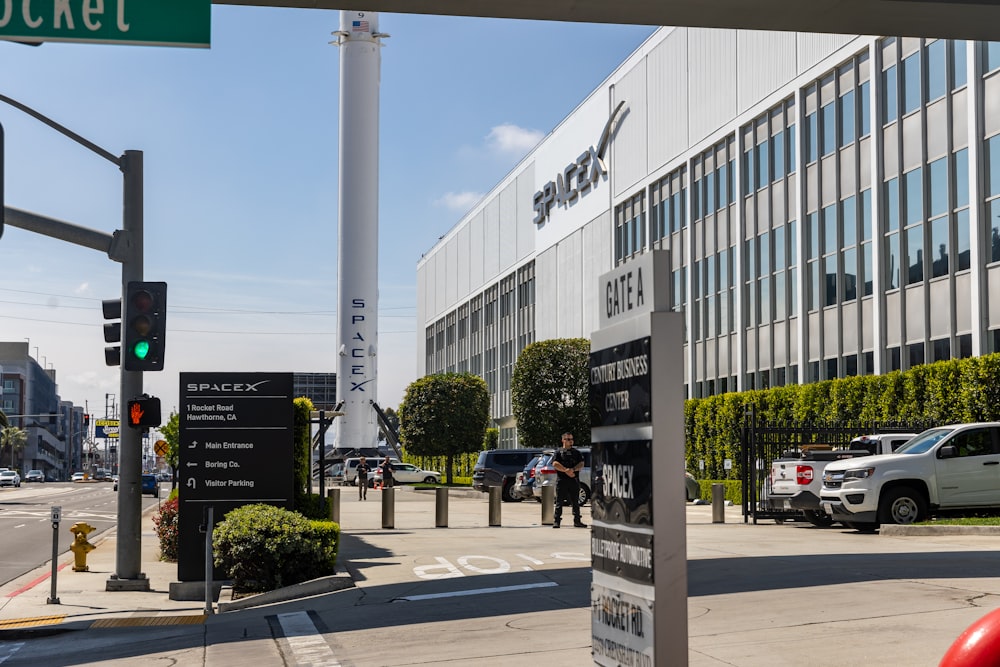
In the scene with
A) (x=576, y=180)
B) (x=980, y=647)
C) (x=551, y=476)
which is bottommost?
(x=551, y=476)

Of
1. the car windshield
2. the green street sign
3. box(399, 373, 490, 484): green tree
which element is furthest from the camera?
box(399, 373, 490, 484): green tree

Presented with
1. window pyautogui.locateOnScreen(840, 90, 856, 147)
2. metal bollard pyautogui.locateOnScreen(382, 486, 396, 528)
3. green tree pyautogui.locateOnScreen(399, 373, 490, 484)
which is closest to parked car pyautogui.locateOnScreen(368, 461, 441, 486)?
green tree pyautogui.locateOnScreen(399, 373, 490, 484)

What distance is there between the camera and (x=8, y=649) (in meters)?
11.7

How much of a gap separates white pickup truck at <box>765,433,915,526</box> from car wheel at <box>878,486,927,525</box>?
141cm

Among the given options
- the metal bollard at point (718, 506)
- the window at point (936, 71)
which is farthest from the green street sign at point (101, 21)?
the window at point (936, 71)

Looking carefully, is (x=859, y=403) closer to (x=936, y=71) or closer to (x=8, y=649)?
(x=936, y=71)

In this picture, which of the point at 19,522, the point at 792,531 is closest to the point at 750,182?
the point at 792,531

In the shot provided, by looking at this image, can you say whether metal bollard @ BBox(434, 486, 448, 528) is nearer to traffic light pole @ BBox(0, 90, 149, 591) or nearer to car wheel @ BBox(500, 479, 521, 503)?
traffic light pole @ BBox(0, 90, 149, 591)

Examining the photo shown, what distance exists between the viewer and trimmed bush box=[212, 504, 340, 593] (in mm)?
14859

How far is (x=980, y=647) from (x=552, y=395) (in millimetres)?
51863

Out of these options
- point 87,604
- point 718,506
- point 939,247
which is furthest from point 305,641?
point 939,247

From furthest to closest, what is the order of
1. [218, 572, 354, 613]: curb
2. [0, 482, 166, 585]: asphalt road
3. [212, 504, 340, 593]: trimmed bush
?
[0, 482, 166, 585]: asphalt road → [212, 504, 340, 593]: trimmed bush → [218, 572, 354, 613]: curb

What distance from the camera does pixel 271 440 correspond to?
54.1ft

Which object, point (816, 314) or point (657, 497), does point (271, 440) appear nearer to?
point (657, 497)
